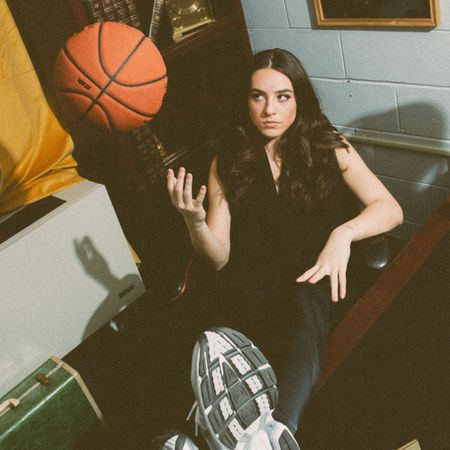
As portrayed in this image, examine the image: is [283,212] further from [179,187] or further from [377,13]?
[377,13]

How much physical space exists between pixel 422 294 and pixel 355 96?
94cm

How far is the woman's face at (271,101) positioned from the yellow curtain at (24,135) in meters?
0.75

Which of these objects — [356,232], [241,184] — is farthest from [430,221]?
[241,184]

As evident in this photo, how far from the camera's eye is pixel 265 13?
2.28 m

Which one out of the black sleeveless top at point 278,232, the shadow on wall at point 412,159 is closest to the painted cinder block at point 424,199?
the shadow on wall at point 412,159

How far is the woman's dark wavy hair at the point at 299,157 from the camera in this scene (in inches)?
68.2

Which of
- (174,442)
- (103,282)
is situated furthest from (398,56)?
(174,442)

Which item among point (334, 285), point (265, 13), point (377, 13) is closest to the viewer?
point (334, 285)

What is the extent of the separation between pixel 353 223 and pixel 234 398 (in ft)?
2.27

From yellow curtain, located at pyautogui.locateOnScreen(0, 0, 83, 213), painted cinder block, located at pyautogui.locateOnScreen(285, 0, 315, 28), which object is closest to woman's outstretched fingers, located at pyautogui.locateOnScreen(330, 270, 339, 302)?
yellow curtain, located at pyautogui.locateOnScreen(0, 0, 83, 213)

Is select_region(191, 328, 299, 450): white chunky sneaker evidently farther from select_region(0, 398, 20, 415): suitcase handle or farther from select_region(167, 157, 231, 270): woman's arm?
select_region(0, 398, 20, 415): suitcase handle

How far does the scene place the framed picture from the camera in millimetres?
1773

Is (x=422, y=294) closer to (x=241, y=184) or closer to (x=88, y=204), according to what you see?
(x=241, y=184)

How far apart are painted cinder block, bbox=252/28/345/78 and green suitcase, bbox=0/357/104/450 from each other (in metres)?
1.60
